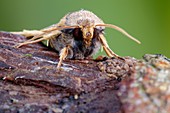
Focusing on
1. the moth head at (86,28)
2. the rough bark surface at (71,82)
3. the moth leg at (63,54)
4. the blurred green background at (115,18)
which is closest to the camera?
the rough bark surface at (71,82)

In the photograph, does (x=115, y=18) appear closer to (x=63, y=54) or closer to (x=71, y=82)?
(x=63, y=54)

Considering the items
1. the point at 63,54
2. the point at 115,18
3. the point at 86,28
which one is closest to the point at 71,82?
the point at 63,54

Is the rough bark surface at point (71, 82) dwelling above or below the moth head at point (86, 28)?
below

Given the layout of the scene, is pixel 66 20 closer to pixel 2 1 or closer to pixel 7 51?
pixel 7 51

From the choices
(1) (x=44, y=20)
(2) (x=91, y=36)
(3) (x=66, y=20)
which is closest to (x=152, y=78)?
(2) (x=91, y=36)

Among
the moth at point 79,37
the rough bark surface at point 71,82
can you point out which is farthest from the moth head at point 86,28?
the rough bark surface at point 71,82

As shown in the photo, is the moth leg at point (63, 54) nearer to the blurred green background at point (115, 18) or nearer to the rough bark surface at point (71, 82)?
the rough bark surface at point (71, 82)

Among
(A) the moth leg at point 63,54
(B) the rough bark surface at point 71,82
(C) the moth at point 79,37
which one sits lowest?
(B) the rough bark surface at point 71,82

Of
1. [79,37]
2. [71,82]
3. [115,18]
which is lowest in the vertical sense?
[71,82]

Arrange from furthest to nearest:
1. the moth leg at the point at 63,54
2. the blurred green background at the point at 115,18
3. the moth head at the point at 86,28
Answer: the blurred green background at the point at 115,18
the moth head at the point at 86,28
the moth leg at the point at 63,54
